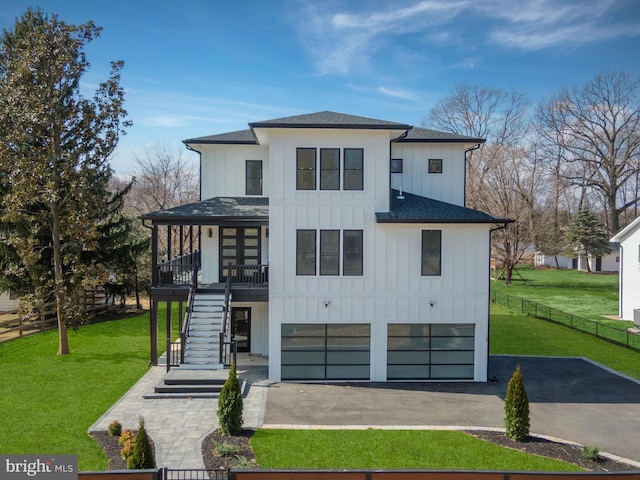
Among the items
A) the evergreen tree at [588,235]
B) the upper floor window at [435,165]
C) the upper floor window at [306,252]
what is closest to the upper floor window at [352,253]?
the upper floor window at [306,252]

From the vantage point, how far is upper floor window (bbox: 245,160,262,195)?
1891 centimetres

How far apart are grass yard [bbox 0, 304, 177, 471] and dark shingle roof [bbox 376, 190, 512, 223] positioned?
941 centimetres

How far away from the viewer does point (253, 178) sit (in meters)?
19.0

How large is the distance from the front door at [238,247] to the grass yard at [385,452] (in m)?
8.08

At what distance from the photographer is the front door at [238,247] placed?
18.5 metres

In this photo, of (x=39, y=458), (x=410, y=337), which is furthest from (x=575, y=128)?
(x=39, y=458)

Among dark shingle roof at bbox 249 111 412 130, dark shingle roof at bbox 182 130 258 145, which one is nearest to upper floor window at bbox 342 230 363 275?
dark shingle roof at bbox 249 111 412 130

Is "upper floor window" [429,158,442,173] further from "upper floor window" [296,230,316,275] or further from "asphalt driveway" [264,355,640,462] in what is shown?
"asphalt driveway" [264,355,640,462]

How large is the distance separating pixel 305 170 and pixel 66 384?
9.51 metres

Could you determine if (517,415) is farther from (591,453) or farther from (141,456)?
(141,456)

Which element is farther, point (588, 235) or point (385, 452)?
point (588, 235)

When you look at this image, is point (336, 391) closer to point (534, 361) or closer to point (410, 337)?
point (410, 337)

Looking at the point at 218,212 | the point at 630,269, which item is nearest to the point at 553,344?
the point at 630,269

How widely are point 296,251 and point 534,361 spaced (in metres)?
9.78
